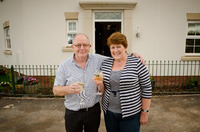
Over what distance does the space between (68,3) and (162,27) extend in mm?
4337

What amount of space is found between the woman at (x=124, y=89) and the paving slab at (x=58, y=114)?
5.18ft

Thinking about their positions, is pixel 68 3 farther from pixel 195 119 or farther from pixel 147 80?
pixel 195 119

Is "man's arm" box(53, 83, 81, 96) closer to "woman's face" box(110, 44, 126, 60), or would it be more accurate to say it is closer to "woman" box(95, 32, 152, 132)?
"woman" box(95, 32, 152, 132)

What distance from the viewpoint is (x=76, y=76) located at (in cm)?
196

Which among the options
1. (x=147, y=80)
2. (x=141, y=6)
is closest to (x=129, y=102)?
(x=147, y=80)

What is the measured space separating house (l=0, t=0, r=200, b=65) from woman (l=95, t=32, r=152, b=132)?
4.81 meters

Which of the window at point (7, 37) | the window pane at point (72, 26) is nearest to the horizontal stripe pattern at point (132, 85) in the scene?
the window pane at point (72, 26)

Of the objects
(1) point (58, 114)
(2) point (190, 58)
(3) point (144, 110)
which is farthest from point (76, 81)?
(2) point (190, 58)

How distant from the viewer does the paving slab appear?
340 cm

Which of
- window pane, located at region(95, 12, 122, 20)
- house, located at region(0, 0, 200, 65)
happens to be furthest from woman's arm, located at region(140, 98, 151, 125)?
window pane, located at region(95, 12, 122, 20)

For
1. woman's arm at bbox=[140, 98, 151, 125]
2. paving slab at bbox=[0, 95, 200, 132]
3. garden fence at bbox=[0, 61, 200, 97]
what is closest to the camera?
woman's arm at bbox=[140, 98, 151, 125]

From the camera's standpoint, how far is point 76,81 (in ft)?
6.35

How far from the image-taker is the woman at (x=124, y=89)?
183cm

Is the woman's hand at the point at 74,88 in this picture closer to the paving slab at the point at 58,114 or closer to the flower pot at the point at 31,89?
the paving slab at the point at 58,114
